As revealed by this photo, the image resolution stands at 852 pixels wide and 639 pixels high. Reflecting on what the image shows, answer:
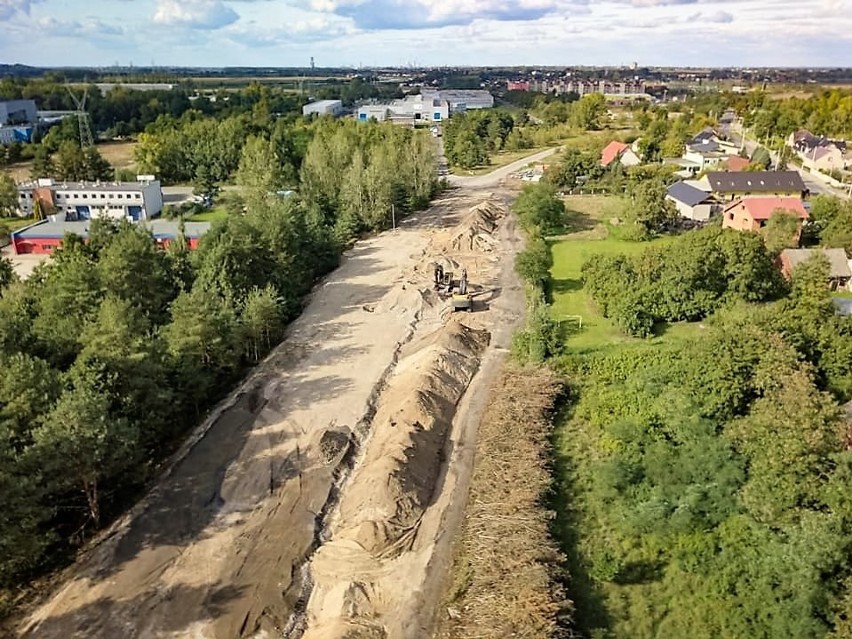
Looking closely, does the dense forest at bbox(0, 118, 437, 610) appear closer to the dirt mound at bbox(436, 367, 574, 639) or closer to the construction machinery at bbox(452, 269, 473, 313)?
the construction machinery at bbox(452, 269, 473, 313)

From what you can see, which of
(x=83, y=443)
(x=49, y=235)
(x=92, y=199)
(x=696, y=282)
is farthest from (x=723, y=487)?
(x=92, y=199)

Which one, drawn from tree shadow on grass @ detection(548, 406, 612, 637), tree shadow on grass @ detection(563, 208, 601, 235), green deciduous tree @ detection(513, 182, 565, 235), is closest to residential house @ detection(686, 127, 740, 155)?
tree shadow on grass @ detection(563, 208, 601, 235)

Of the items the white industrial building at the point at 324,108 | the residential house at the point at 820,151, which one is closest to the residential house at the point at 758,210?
the residential house at the point at 820,151

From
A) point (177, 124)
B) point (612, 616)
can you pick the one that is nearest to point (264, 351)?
point (612, 616)

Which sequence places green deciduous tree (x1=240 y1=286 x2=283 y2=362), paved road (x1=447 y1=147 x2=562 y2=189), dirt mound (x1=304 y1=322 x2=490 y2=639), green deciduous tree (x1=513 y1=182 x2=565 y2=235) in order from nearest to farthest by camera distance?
dirt mound (x1=304 y1=322 x2=490 y2=639) → green deciduous tree (x1=240 y1=286 x2=283 y2=362) → green deciduous tree (x1=513 y1=182 x2=565 y2=235) → paved road (x1=447 y1=147 x2=562 y2=189)

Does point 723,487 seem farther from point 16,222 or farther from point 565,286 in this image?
point 16,222

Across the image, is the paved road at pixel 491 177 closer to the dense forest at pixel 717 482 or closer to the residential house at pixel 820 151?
the residential house at pixel 820 151
